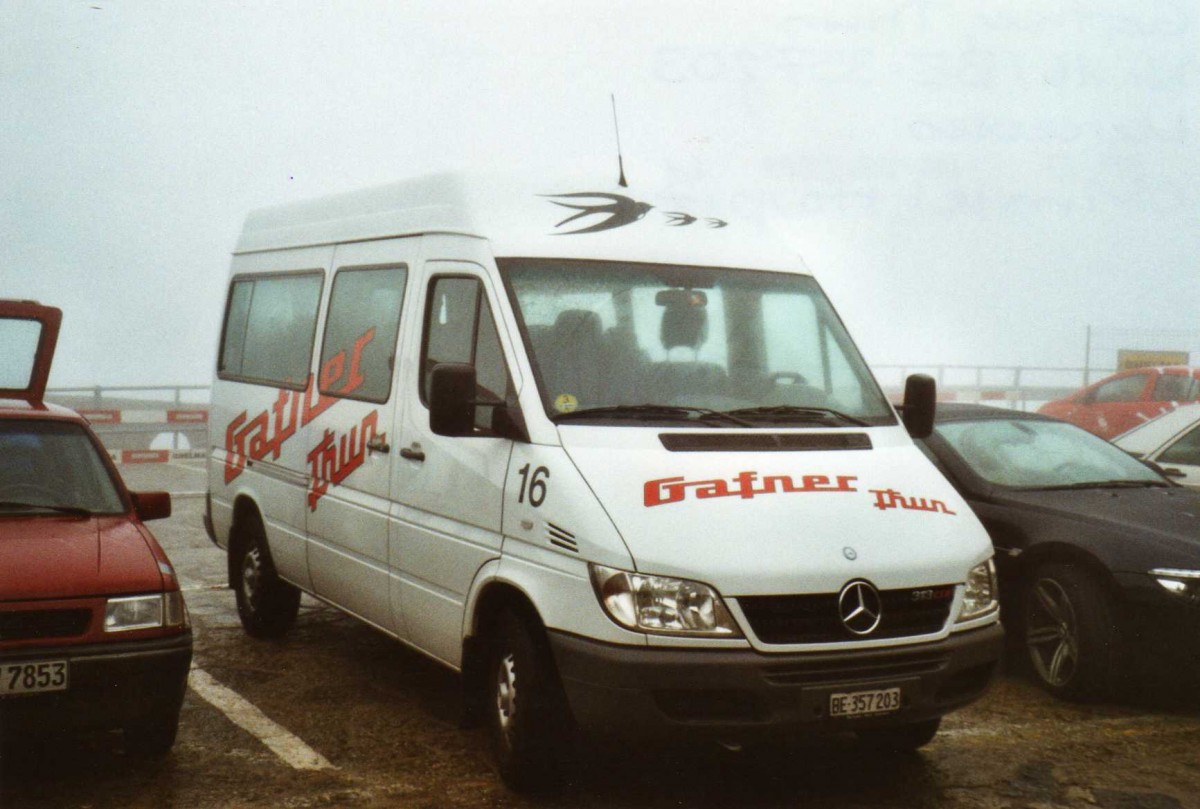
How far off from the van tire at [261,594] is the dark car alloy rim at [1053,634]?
4219mm

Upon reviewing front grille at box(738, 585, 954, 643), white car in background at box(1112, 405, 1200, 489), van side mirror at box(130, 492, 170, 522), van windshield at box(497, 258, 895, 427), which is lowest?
front grille at box(738, 585, 954, 643)

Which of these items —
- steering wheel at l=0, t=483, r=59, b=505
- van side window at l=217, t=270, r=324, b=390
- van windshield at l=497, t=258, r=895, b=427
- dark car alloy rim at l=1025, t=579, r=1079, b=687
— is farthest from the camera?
van side window at l=217, t=270, r=324, b=390

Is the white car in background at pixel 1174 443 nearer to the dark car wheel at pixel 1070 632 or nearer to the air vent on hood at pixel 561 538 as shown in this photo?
the dark car wheel at pixel 1070 632

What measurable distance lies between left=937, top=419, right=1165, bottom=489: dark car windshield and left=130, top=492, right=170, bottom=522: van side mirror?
14.1 ft

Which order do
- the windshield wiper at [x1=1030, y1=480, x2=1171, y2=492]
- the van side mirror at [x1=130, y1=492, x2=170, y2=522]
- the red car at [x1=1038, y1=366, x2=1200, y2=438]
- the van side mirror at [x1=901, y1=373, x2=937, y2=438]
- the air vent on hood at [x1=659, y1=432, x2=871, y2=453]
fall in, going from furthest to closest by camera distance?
1. the red car at [x1=1038, y1=366, x2=1200, y2=438]
2. the windshield wiper at [x1=1030, y1=480, x2=1171, y2=492]
3. the van side mirror at [x1=130, y1=492, x2=170, y2=522]
4. the van side mirror at [x1=901, y1=373, x2=937, y2=438]
5. the air vent on hood at [x1=659, y1=432, x2=871, y2=453]

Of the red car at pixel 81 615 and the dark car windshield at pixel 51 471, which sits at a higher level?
the dark car windshield at pixel 51 471

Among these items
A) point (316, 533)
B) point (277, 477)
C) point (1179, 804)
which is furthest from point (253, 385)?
point (1179, 804)

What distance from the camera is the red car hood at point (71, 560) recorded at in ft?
18.1

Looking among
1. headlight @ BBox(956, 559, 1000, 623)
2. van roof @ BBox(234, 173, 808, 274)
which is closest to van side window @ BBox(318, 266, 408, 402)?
van roof @ BBox(234, 173, 808, 274)

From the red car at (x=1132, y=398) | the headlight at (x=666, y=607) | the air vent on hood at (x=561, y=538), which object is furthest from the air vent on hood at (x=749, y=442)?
the red car at (x=1132, y=398)

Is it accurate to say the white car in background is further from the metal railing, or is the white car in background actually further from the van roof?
the metal railing

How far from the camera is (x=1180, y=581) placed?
6.73 m

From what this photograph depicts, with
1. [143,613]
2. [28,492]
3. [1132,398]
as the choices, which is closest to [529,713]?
[143,613]

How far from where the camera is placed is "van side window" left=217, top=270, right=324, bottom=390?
26.6ft
